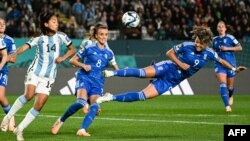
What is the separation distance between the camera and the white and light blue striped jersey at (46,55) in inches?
486

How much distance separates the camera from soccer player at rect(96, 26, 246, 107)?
43.0 feet

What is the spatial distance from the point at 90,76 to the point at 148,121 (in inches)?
114

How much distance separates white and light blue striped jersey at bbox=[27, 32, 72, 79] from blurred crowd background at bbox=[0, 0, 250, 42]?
1523 cm

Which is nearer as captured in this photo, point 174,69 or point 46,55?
point 46,55

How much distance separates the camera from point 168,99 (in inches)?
992

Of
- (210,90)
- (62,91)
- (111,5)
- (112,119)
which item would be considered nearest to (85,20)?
(111,5)

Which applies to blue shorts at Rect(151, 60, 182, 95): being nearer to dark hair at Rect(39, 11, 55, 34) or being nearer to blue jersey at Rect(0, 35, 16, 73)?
dark hair at Rect(39, 11, 55, 34)

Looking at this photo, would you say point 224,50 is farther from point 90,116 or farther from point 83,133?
point 83,133

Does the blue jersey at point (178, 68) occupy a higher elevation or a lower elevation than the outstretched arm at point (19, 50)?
lower

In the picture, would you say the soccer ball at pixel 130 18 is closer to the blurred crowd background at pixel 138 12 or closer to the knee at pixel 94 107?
the blurred crowd background at pixel 138 12

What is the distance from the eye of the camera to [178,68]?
13438 millimetres

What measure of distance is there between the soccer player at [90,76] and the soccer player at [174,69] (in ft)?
1.83

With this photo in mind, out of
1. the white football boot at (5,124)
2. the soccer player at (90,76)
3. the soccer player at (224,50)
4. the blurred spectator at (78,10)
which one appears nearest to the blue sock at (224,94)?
the soccer player at (224,50)

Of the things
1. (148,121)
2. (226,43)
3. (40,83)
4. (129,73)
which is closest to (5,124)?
(40,83)
